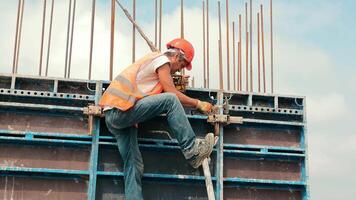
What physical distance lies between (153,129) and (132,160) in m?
0.54

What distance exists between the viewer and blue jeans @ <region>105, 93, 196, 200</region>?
5188 mm

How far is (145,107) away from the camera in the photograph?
519 cm

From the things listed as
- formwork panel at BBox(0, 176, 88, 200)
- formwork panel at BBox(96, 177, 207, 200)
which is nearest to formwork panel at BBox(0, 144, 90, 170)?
formwork panel at BBox(0, 176, 88, 200)

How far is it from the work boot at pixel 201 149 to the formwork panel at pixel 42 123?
4.34 feet

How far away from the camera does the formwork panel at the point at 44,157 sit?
5484mm

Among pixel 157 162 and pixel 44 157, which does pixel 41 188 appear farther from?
pixel 157 162

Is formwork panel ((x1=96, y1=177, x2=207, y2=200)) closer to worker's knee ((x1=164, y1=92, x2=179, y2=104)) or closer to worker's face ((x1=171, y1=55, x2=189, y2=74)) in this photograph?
worker's knee ((x1=164, y1=92, x2=179, y2=104))

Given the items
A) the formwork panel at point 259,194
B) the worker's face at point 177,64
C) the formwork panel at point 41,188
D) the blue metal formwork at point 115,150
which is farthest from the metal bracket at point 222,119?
the formwork panel at point 41,188

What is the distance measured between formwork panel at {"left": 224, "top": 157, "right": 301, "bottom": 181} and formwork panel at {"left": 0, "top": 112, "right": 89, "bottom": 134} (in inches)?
70.9

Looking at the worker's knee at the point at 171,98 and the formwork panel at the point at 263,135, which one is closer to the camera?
the worker's knee at the point at 171,98

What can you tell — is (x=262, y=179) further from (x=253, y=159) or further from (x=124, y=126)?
(x=124, y=126)

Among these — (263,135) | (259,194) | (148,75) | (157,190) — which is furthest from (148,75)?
(259,194)

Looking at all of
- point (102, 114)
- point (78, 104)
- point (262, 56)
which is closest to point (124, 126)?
point (102, 114)

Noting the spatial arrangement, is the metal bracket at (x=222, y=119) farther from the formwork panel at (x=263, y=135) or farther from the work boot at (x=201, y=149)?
the work boot at (x=201, y=149)
